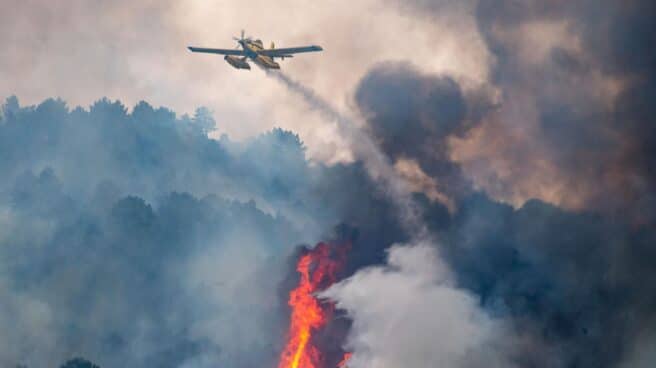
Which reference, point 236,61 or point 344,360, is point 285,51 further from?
point 344,360

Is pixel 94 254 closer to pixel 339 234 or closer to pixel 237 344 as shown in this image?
pixel 237 344

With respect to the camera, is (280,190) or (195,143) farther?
(195,143)

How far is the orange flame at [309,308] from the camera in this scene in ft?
269

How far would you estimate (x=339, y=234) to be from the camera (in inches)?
3799

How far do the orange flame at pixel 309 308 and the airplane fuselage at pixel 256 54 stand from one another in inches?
1077

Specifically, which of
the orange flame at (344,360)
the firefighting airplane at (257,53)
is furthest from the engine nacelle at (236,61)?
the orange flame at (344,360)

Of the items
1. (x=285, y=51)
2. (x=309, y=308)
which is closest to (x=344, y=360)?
(x=309, y=308)

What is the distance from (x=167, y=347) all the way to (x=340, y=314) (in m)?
24.4

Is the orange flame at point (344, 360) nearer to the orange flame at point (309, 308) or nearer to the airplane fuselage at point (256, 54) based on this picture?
the orange flame at point (309, 308)

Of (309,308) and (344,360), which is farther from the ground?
(309,308)

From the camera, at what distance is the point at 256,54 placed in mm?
80188

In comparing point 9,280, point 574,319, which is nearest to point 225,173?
point 9,280

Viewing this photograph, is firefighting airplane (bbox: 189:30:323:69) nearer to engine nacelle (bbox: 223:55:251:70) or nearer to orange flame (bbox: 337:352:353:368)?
engine nacelle (bbox: 223:55:251:70)

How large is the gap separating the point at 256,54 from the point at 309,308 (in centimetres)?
3284
